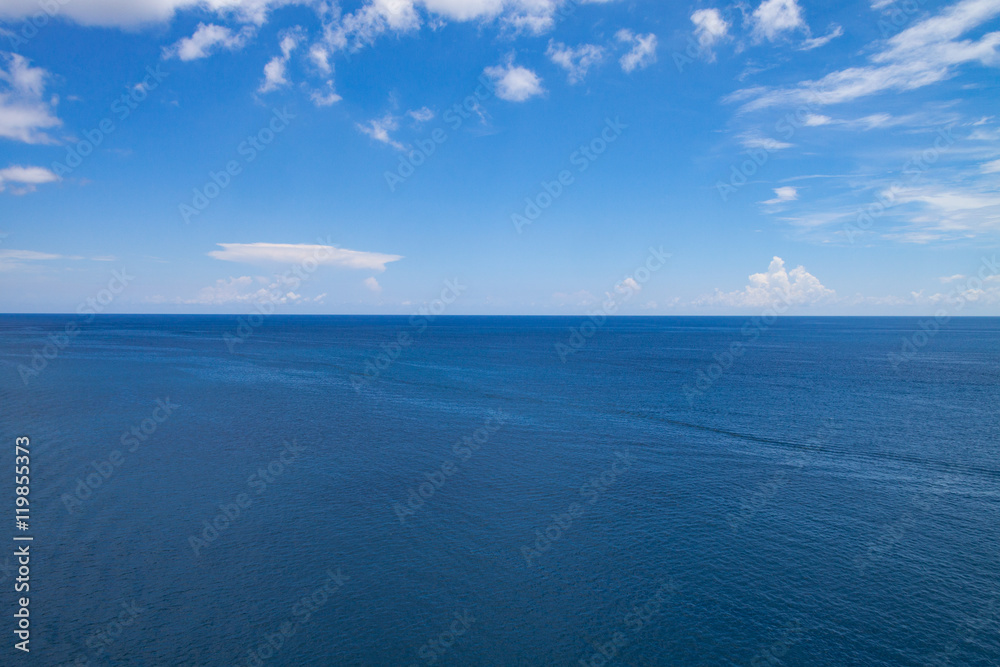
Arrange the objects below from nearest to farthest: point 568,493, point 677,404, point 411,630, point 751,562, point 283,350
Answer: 1. point 411,630
2. point 751,562
3. point 568,493
4. point 677,404
5. point 283,350

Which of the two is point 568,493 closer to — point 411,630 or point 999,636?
point 411,630

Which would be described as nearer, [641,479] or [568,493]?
[568,493]

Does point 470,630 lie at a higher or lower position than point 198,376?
lower

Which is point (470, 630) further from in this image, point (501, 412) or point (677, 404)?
point (677, 404)

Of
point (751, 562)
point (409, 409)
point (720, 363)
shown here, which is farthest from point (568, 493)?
point (720, 363)

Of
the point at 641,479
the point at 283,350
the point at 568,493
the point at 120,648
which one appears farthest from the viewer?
the point at 283,350

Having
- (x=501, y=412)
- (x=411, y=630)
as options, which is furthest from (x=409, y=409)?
(x=411, y=630)
